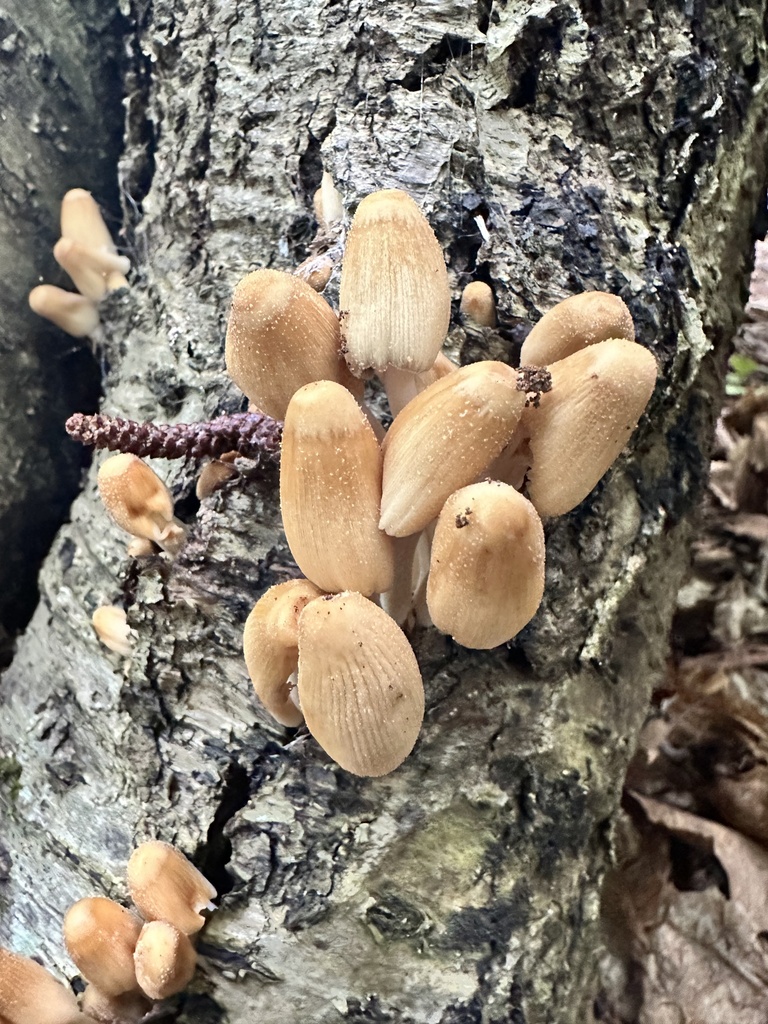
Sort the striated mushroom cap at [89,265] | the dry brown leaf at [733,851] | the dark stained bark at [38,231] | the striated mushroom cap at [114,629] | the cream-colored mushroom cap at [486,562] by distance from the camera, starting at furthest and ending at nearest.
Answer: the dry brown leaf at [733,851]
the dark stained bark at [38,231]
the striated mushroom cap at [89,265]
the striated mushroom cap at [114,629]
the cream-colored mushroom cap at [486,562]

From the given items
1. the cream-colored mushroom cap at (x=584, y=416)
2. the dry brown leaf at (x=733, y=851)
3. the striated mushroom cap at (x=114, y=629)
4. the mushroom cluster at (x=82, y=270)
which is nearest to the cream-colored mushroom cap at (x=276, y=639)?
the cream-colored mushroom cap at (x=584, y=416)

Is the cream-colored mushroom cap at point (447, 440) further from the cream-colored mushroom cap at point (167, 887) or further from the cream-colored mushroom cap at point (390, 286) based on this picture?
the cream-colored mushroom cap at point (167, 887)

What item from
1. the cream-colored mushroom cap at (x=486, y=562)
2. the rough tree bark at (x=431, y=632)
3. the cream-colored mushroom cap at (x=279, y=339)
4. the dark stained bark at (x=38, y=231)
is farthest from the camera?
the dark stained bark at (x=38, y=231)

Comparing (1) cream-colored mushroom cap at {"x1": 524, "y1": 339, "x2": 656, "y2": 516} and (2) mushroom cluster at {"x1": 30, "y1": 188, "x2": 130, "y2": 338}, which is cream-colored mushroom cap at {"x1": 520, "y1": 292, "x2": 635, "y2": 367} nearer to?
(1) cream-colored mushroom cap at {"x1": 524, "y1": 339, "x2": 656, "y2": 516}

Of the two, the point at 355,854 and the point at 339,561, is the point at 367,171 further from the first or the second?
the point at 355,854

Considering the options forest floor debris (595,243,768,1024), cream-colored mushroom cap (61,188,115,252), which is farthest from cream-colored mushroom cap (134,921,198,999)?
cream-colored mushroom cap (61,188,115,252)

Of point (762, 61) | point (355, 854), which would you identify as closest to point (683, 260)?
point (762, 61)
